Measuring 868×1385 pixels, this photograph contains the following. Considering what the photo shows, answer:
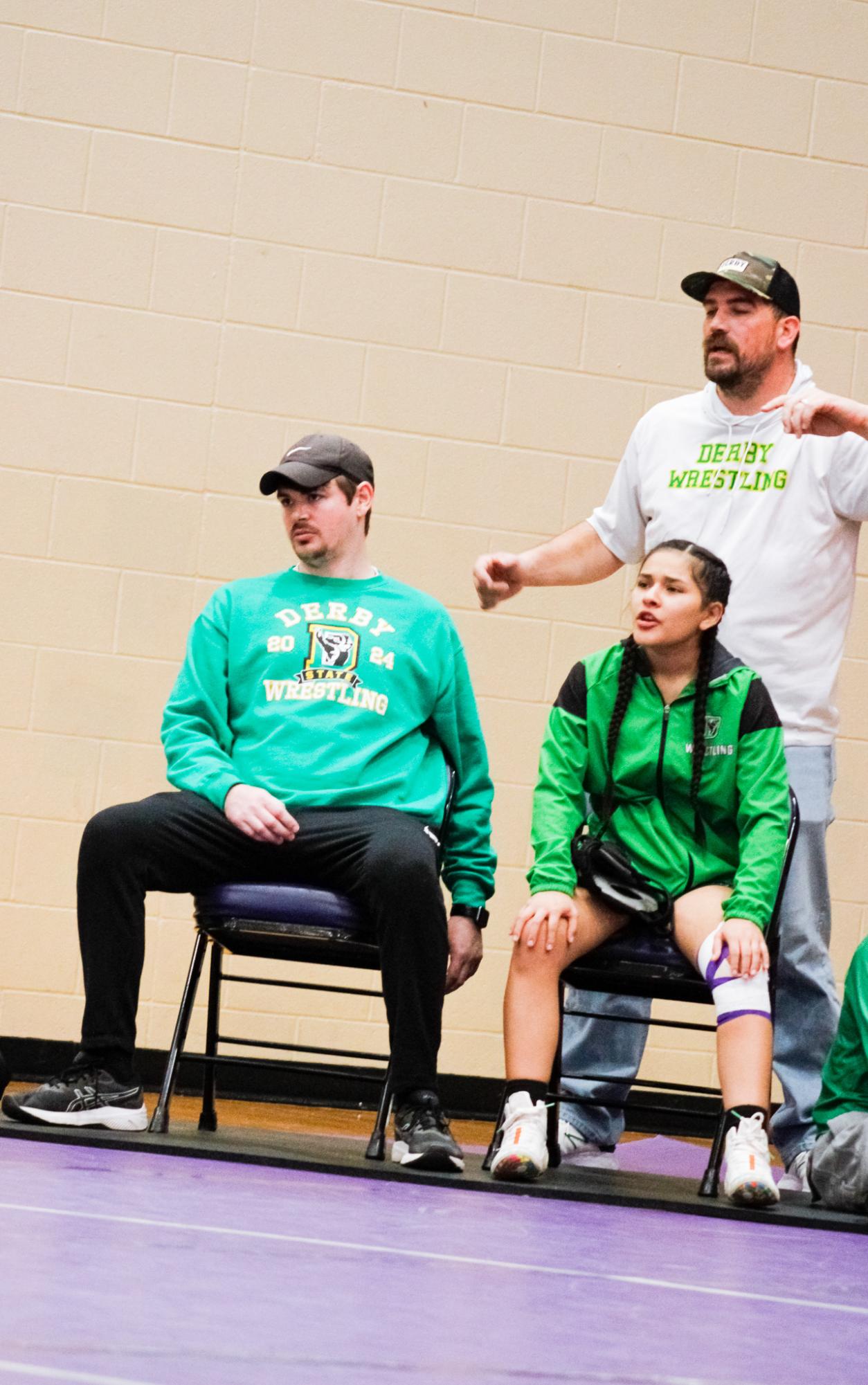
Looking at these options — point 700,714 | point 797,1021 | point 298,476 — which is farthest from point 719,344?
point 797,1021

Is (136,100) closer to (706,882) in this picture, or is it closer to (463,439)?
(463,439)

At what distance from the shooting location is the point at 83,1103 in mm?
2922

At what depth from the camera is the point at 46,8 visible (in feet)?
14.3

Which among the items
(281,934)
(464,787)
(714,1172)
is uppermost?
(464,787)

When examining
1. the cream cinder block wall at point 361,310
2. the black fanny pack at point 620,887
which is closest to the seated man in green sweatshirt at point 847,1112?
the black fanny pack at point 620,887

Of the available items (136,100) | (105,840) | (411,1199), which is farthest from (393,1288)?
(136,100)

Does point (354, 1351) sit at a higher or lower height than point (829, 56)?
lower

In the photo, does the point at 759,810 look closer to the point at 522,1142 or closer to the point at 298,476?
the point at 522,1142

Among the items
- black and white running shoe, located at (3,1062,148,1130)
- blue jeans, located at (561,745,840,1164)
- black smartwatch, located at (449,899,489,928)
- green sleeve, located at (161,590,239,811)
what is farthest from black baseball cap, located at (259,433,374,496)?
black and white running shoe, located at (3,1062,148,1130)

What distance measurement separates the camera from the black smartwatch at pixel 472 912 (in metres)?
3.24

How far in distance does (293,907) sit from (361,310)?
6.71ft

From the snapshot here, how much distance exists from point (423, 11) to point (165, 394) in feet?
4.13

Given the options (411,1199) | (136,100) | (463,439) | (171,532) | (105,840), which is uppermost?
(136,100)

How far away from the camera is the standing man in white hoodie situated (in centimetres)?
323
